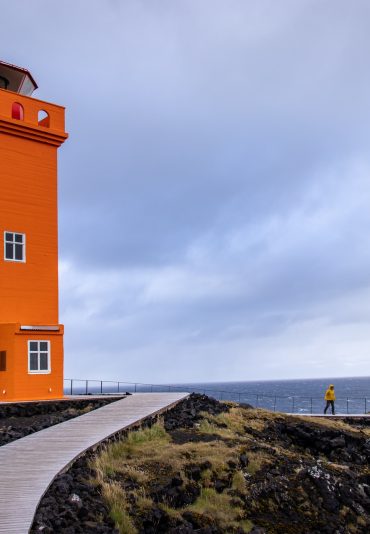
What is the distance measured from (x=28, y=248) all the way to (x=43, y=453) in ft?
44.8

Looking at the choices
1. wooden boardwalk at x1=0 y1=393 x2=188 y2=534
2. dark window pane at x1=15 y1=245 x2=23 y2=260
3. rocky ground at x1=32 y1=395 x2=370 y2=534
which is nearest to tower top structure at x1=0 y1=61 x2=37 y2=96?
dark window pane at x1=15 y1=245 x2=23 y2=260

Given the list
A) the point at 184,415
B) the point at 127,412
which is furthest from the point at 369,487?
the point at 127,412

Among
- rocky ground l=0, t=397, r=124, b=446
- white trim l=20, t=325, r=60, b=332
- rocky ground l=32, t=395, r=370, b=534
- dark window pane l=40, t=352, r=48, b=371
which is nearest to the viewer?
rocky ground l=32, t=395, r=370, b=534

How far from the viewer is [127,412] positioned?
19.6 meters

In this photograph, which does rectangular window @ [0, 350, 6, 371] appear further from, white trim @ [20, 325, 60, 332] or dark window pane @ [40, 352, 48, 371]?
dark window pane @ [40, 352, 48, 371]

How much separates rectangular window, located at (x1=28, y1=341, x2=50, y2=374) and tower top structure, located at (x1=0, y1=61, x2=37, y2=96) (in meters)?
11.2

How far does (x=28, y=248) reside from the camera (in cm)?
2580

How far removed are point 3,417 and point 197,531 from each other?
12.5 metres

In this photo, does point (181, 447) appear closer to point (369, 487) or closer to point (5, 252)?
point (369, 487)

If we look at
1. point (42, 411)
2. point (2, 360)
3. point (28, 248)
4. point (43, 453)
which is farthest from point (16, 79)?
point (43, 453)

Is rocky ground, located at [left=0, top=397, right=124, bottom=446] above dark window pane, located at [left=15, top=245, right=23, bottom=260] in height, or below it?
below

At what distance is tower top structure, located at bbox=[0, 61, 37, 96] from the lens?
89.0 feet

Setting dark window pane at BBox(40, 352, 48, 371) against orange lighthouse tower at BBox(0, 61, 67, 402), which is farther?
dark window pane at BBox(40, 352, 48, 371)

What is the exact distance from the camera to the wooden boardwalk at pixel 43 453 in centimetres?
966
